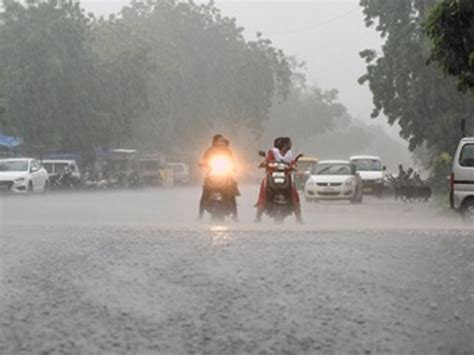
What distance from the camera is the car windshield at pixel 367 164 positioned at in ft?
142

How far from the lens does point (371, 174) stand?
138 feet

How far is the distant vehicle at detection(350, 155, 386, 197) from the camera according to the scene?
1628 inches

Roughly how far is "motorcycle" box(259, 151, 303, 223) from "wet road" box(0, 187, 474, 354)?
4.11 metres

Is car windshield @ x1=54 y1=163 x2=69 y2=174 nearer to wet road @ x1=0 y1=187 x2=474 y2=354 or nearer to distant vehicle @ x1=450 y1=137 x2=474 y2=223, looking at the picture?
distant vehicle @ x1=450 y1=137 x2=474 y2=223

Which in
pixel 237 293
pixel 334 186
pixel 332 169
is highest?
pixel 332 169

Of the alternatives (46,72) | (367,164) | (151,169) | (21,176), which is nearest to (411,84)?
(367,164)

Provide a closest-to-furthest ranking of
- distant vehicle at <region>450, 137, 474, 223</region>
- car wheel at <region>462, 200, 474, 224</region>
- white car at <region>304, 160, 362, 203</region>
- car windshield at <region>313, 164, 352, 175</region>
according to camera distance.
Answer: distant vehicle at <region>450, 137, 474, 223</region>
car wheel at <region>462, 200, 474, 224</region>
white car at <region>304, 160, 362, 203</region>
car windshield at <region>313, 164, 352, 175</region>

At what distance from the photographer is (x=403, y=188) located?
125ft

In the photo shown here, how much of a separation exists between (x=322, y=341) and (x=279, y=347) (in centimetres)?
40

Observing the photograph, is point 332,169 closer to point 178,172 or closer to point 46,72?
point 46,72

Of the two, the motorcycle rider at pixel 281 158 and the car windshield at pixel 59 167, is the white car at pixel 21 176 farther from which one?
the motorcycle rider at pixel 281 158

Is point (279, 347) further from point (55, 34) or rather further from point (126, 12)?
point (126, 12)

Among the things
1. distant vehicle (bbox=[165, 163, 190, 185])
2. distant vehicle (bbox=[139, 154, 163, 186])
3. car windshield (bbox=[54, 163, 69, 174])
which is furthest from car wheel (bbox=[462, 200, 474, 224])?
distant vehicle (bbox=[165, 163, 190, 185])

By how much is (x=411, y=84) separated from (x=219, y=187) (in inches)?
1053
